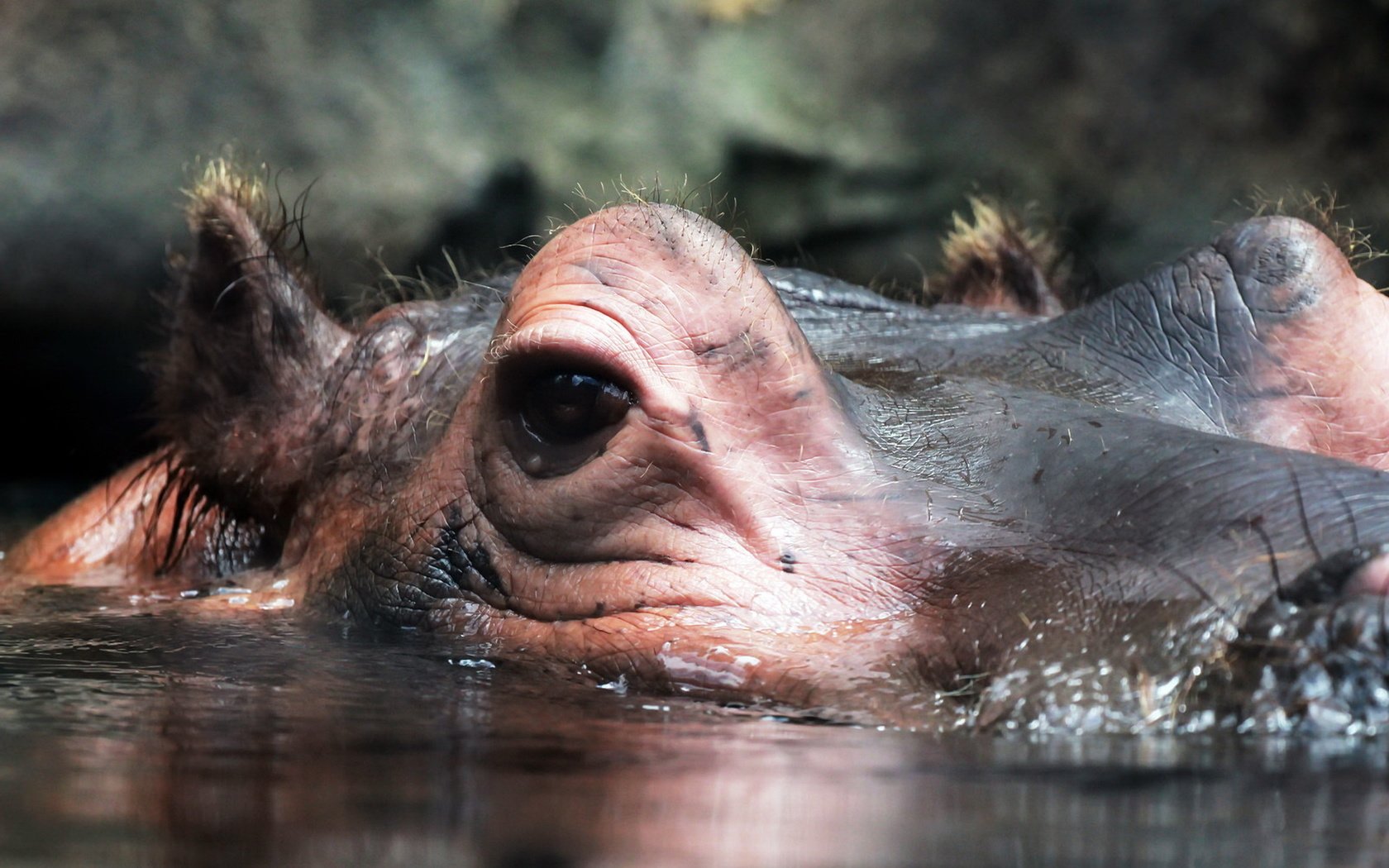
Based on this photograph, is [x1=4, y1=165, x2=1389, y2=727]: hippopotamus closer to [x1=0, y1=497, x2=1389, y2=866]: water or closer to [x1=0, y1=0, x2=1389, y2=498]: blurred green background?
[x1=0, y1=497, x2=1389, y2=866]: water

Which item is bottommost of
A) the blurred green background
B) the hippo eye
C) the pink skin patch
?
the pink skin patch

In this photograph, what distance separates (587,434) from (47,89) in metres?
5.26

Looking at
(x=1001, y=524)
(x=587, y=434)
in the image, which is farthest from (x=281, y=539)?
(x=1001, y=524)

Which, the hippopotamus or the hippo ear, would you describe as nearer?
the hippopotamus

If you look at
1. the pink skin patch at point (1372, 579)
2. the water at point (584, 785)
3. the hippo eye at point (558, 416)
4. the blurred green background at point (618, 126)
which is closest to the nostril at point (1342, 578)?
the pink skin patch at point (1372, 579)

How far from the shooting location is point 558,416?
120 inches

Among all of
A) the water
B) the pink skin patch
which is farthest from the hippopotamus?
the water

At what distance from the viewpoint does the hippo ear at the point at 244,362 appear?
3.79 meters

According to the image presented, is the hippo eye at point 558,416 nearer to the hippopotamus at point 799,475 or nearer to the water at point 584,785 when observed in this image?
the hippopotamus at point 799,475

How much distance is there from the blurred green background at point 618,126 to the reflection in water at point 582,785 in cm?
505

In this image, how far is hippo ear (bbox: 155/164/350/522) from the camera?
3789mm

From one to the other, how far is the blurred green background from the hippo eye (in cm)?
430

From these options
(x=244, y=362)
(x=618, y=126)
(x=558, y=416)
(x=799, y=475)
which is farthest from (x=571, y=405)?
(x=618, y=126)

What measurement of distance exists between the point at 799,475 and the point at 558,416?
1.56 feet
